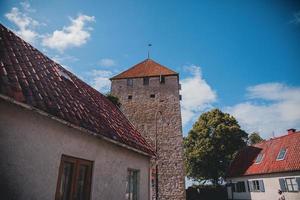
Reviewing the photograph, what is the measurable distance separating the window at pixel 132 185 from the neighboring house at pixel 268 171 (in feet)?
52.3

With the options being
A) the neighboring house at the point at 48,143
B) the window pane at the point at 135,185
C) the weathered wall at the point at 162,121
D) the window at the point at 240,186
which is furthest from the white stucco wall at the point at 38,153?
the window at the point at 240,186

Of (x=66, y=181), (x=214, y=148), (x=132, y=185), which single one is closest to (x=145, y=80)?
(x=214, y=148)

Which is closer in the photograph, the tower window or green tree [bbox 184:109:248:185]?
the tower window

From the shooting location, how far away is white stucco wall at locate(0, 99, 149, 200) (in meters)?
4.07

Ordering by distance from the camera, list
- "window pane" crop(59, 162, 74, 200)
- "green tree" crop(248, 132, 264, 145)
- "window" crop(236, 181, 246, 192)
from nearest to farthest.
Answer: "window pane" crop(59, 162, 74, 200), "window" crop(236, 181, 246, 192), "green tree" crop(248, 132, 264, 145)

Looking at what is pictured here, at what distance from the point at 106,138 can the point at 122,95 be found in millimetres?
19752

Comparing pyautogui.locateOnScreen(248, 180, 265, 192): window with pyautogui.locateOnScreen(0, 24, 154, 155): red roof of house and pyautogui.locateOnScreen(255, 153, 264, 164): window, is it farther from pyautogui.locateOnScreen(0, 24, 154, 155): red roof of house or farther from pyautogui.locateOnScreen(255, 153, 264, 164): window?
pyautogui.locateOnScreen(0, 24, 154, 155): red roof of house

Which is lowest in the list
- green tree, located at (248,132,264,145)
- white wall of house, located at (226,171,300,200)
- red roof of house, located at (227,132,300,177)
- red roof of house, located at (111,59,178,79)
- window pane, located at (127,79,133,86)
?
white wall of house, located at (226,171,300,200)

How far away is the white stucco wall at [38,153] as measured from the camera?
407 centimetres

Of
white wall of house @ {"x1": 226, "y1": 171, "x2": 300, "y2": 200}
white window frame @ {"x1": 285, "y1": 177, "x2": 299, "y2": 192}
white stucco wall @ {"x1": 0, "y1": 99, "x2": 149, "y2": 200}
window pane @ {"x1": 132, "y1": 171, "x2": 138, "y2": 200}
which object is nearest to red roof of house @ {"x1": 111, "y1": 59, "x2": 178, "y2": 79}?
white wall of house @ {"x1": 226, "y1": 171, "x2": 300, "y2": 200}

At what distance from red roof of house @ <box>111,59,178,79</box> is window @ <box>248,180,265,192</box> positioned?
14075mm

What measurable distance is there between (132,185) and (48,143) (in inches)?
169

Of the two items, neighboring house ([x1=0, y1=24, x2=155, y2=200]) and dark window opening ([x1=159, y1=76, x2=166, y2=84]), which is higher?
dark window opening ([x1=159, y1=76, x2=166, y2=84])

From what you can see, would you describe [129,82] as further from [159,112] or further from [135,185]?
[135,185]
